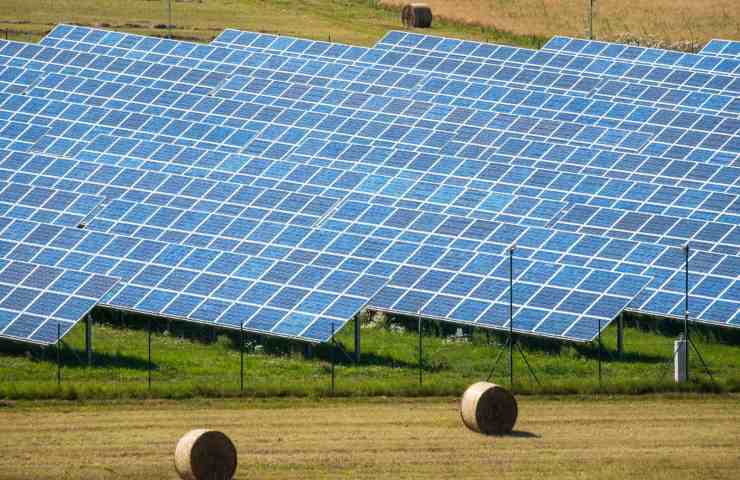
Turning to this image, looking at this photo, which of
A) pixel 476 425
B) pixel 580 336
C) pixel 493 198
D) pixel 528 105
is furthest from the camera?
pixel 528 105

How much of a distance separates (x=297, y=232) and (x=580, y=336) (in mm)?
A: 13551

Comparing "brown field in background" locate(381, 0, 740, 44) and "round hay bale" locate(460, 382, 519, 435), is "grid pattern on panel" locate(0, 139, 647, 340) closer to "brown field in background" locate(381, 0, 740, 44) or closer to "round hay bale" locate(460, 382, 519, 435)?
"round hay bale" locate(460, 382, 519, 435)

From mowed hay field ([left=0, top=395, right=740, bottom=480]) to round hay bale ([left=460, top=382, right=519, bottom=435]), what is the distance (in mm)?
378

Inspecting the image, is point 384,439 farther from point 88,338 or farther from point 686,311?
point 88,338

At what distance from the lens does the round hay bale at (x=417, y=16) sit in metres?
134

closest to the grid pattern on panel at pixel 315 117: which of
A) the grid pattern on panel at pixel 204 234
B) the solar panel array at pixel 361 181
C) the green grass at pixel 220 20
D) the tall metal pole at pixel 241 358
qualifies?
the solar panel array at pixel 361 181

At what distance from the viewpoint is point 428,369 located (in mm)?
75688

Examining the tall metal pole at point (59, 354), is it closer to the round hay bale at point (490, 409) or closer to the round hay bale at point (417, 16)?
the round hay bale at point (490, 409)

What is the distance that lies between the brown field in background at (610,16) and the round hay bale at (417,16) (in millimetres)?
5182

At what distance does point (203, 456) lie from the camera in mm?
59375

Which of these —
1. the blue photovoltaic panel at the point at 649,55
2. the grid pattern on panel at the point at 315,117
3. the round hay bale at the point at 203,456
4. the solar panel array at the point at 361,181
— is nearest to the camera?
the round hay bale at the point at 203,456

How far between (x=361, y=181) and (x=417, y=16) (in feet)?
138

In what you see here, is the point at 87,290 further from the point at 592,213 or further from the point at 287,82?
the point at 287,82

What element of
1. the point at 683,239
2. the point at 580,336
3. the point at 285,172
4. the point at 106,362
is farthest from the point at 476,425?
the point at 285,172
